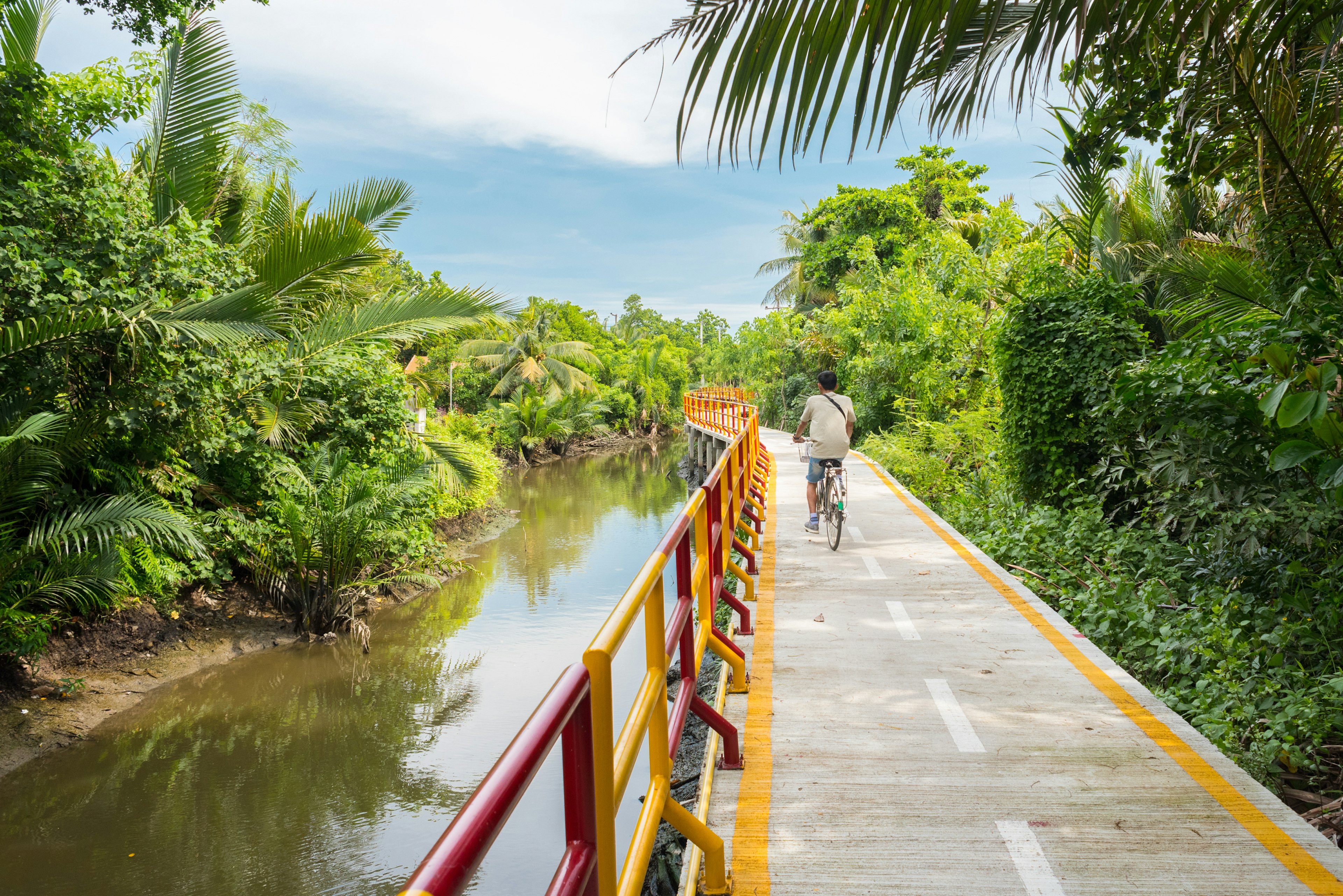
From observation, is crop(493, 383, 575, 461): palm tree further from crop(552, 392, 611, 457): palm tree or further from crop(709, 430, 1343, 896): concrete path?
crop(709, 430, 1343, 896): concrete path

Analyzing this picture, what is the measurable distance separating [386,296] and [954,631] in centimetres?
978

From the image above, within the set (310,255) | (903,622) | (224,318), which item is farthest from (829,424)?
(310,255)

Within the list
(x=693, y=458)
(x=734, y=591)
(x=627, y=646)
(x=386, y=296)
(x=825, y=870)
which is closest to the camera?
(x=825, y=870)

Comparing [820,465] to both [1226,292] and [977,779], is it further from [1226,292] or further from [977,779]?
[977,779]

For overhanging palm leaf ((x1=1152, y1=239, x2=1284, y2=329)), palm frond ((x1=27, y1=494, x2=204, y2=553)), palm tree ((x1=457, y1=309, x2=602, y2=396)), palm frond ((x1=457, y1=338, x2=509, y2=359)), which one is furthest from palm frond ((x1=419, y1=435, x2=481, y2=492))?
palm frond ((x1=457, y1=338, x2=509, y2=359))

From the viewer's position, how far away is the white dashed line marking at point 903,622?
611 centimetres

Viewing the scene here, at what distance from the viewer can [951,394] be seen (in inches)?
760

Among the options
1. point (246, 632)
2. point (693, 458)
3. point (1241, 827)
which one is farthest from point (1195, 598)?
point (693, 458)

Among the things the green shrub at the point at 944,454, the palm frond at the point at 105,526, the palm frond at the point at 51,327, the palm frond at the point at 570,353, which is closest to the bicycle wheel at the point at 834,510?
the green shrub at the point at 944,454

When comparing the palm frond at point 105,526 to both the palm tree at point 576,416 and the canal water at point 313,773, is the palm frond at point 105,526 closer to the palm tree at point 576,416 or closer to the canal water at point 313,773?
the canal water at point 313,773

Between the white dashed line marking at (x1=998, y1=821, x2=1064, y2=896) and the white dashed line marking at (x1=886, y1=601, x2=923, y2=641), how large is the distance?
259 centimetres

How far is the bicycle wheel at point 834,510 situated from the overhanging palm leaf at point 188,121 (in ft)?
26.7

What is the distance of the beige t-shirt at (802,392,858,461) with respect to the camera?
362 inches

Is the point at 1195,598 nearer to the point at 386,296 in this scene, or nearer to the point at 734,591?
the point at 734,591
